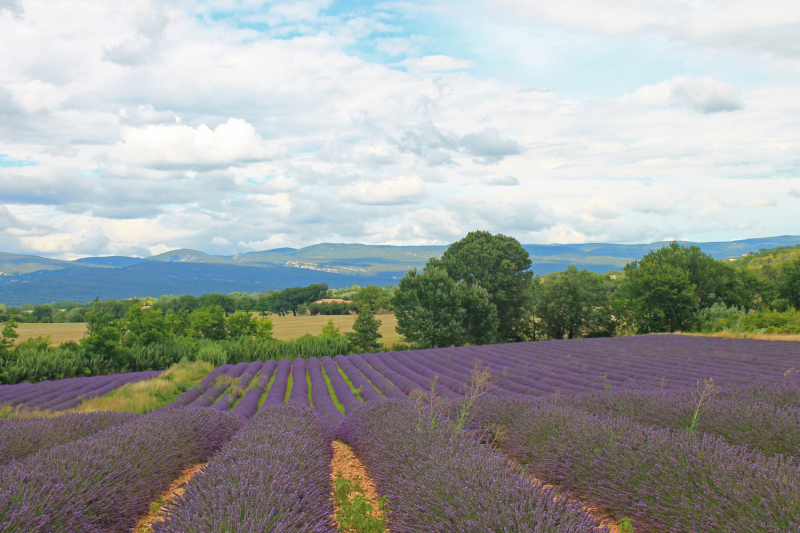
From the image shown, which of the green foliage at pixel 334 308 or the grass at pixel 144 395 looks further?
the green foliage at pixel 334 308

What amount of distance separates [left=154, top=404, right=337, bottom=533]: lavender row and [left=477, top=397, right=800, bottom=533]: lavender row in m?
2.62

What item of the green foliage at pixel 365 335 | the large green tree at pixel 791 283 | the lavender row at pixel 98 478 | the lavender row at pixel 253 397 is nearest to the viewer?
the lavender row at pixel 98 478

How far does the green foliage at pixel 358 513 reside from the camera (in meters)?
4.07

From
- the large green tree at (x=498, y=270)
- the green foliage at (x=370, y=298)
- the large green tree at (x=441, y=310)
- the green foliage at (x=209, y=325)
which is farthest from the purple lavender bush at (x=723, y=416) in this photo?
the green foliage at (x=370, y=298)

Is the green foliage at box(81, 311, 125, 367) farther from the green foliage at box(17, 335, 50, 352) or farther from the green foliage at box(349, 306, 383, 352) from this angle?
the green foliage at box(349, 306, 383, 352)

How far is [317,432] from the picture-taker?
20.6 feet

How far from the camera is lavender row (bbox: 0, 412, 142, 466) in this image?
5145 millimetres

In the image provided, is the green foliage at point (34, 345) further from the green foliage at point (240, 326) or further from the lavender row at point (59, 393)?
the green foliage at point (240, 326)

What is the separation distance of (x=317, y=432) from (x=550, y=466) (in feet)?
10.5

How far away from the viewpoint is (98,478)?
12.9ft

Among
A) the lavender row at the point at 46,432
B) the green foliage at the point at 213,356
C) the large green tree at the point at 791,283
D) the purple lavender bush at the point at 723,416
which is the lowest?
the green foliage at the point at 213,356

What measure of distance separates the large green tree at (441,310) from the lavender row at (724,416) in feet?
70.7

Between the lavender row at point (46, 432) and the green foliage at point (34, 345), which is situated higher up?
the lavender row at point (46, 432)

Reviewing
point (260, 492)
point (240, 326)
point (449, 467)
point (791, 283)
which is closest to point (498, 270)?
point (240, 326)
